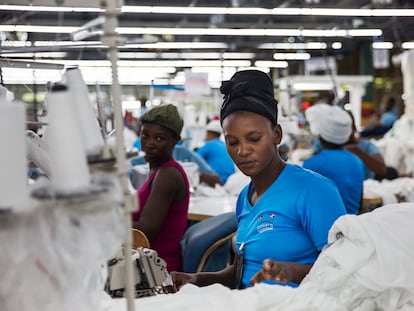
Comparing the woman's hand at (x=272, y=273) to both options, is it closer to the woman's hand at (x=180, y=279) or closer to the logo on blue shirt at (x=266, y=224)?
the logo on blue shirt at (x=266, y=224)

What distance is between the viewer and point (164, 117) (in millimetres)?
3000

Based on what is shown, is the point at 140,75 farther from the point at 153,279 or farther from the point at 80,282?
the point at 80,282

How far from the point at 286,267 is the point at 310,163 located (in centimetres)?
240

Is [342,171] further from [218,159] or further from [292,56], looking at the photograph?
[292,56]

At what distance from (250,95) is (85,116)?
2.45 ft

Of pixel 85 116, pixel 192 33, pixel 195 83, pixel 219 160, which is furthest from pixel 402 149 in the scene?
pixel 85 116

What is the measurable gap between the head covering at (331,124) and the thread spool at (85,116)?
10.3ft

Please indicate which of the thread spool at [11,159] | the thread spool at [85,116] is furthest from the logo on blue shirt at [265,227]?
the thread spool at [11,159]

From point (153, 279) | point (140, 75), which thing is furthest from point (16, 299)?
point (140, 75)

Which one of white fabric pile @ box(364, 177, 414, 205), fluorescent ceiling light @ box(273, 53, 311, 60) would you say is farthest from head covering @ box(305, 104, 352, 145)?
fluorescent ceiling light @ box(273, 53, 311, 60)

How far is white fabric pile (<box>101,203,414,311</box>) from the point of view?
1.28 m

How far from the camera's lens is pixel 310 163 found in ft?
12.4

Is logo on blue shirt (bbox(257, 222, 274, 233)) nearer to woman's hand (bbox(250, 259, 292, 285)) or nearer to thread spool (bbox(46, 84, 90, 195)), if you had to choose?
woman's hand (bbox(250, 259, 292, 285))

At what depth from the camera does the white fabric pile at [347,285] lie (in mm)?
1283
